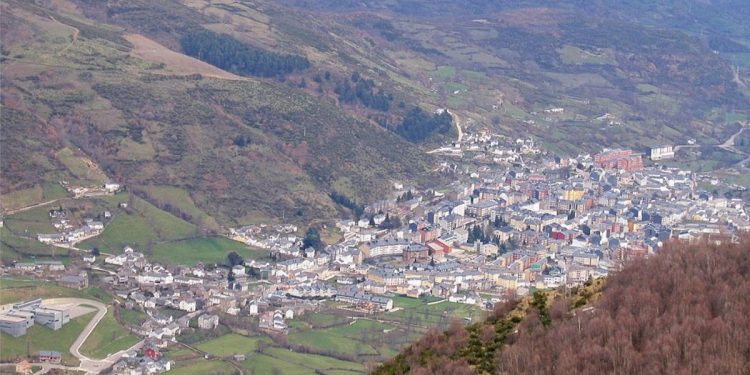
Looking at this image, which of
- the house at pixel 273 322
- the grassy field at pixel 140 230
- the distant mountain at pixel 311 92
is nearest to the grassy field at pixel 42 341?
the house at pixel 273 322

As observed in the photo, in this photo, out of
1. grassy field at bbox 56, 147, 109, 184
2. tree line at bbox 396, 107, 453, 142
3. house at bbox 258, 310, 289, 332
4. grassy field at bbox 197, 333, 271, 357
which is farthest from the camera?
tree line at bbox 396, 107, 453, 142

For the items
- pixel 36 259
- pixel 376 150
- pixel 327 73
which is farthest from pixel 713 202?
pixel 36 259

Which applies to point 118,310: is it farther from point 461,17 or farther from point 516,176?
point 461,17

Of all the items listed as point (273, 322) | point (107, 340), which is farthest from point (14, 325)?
point (273, 322)

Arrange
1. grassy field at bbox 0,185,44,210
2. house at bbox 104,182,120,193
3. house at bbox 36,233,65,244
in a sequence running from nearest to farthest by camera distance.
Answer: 1. house at bbox 36,233,65,244
2. grassy field at bbox 0,185,44,210
3. house at bbox 104,182,120,193

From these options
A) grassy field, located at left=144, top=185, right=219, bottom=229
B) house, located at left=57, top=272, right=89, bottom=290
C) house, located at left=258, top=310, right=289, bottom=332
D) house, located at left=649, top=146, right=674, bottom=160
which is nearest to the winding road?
house, located at left=57, top=272, right=89, bottom=290

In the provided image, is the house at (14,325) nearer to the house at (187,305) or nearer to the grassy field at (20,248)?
the house at (187,305)

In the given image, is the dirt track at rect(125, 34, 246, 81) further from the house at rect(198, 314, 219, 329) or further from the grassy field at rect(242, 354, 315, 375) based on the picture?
the grassy field at rect(242, 354, 315, 375)
